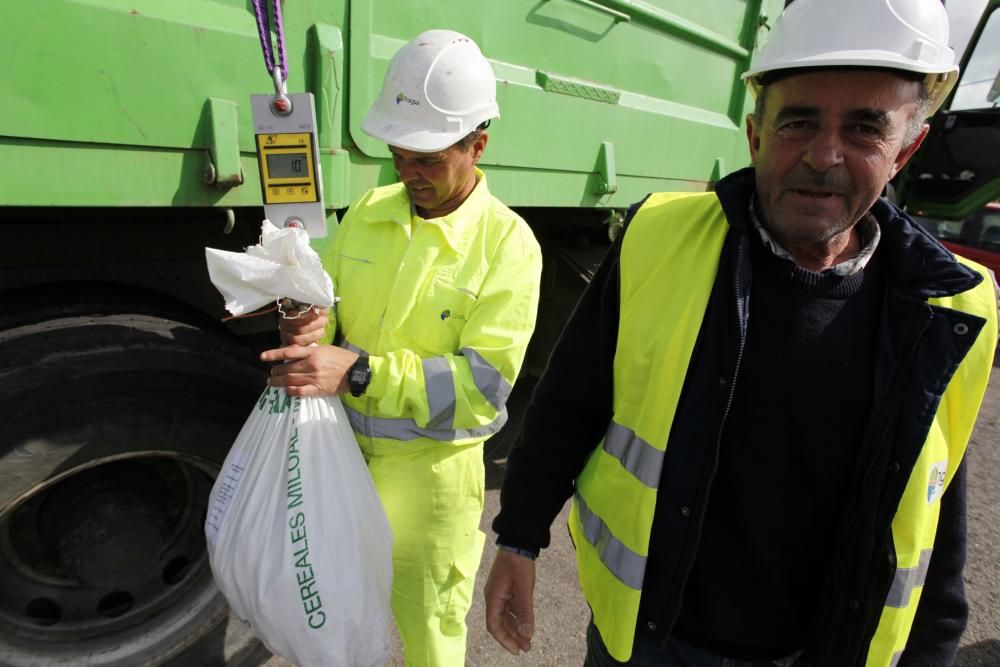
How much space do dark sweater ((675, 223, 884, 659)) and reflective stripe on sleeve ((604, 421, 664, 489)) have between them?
0.12 m

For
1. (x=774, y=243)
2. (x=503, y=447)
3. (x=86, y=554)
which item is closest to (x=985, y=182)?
(x=503, y=447)

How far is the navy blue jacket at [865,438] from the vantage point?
949 mm

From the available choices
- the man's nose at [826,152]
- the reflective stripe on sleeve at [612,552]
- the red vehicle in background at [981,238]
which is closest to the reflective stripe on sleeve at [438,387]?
the reflective stripe on sleeve at [612,552]

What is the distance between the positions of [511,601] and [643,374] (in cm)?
56

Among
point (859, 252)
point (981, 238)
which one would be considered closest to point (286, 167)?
point (859, 252)

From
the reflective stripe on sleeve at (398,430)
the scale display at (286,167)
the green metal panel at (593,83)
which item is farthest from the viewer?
the green metal panel at (593,83)

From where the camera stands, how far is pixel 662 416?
1046 mm

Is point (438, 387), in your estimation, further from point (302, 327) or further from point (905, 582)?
point (905, 582)

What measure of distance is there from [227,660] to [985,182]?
6.28 meters

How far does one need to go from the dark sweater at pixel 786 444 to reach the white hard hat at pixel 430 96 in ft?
2.42

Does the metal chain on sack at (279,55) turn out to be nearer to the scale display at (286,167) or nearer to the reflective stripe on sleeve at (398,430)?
the scale display at (286,167)

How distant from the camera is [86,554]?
1.67 meters

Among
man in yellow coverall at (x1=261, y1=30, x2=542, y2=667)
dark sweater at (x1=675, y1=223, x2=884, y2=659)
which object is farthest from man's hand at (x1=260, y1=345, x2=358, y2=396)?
dark sweater at (x1=675, y1=223, x2=884, y2=659)

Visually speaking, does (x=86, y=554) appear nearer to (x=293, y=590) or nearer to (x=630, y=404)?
(x=293, y=590)
